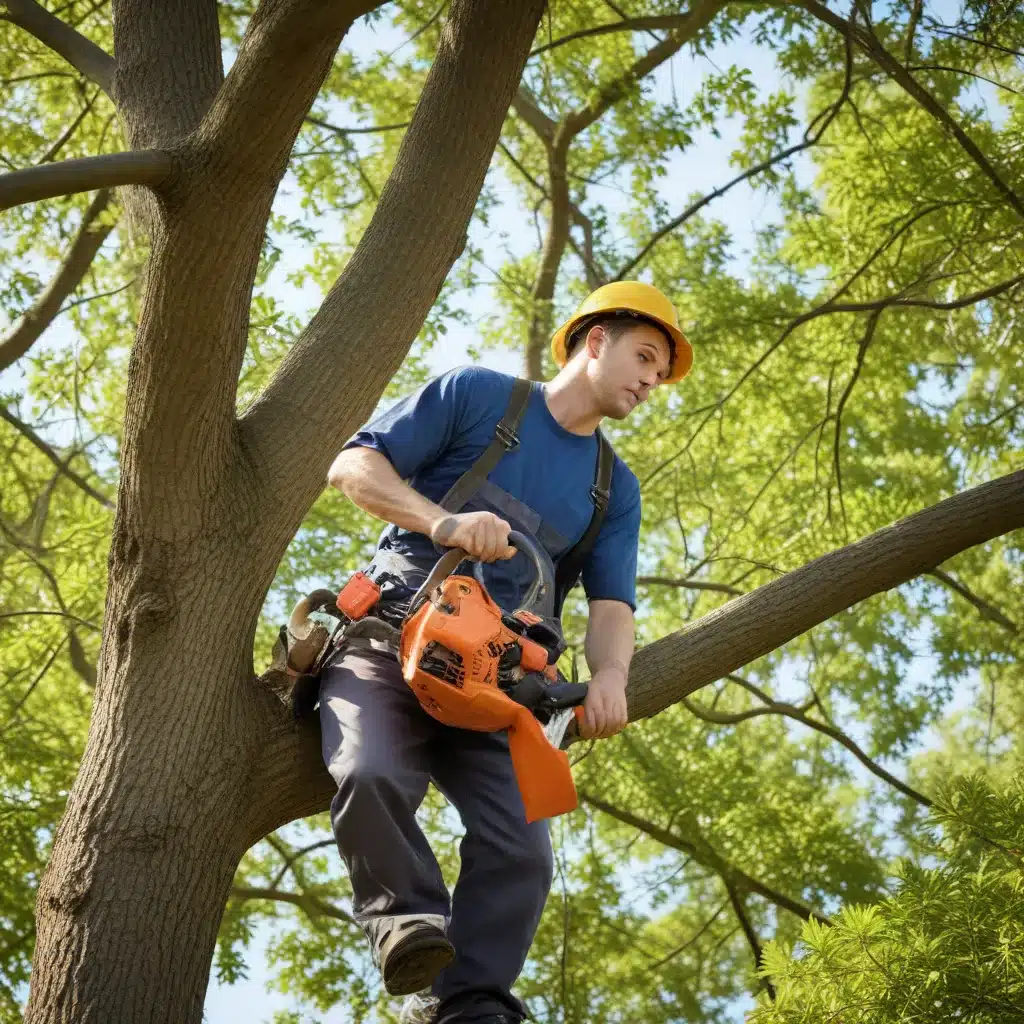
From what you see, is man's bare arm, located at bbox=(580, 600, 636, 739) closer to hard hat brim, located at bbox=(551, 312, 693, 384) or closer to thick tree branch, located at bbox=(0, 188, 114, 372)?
hard hat brim, located at bbox=(551, 312, 693, 384)

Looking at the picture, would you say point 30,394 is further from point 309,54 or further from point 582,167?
point 309,54

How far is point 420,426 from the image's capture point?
3182 mm

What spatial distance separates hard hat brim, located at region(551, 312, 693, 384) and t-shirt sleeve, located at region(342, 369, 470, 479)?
1.29 feet

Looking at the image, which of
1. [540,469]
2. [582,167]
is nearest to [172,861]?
[540,469]

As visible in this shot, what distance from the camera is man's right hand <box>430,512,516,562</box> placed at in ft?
9.18

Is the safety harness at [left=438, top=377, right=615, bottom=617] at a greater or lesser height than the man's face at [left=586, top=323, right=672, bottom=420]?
lesser

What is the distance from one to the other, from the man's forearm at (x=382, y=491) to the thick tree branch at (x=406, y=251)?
28cm

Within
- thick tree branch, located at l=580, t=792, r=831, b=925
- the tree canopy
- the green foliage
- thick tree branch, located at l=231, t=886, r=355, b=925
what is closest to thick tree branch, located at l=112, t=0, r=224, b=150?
the tree canopy

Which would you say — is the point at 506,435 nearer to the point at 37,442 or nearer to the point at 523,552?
the point at 523,552

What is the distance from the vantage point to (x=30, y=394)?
7.73 m

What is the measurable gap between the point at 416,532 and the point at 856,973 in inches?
57.4

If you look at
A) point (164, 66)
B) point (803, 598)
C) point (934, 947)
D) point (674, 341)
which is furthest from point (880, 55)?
point (934, 947)

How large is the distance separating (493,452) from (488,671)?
707mm

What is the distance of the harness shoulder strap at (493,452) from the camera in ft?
10.4
